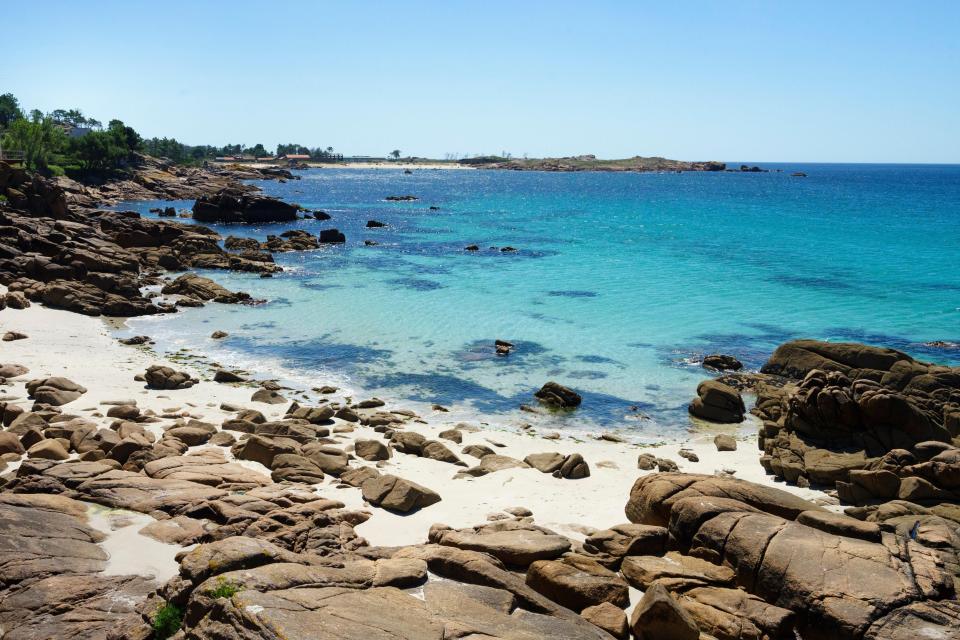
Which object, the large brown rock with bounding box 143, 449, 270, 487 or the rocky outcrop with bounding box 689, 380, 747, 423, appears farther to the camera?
the rocky outcrop with bounding box 689, 380, 747, 423

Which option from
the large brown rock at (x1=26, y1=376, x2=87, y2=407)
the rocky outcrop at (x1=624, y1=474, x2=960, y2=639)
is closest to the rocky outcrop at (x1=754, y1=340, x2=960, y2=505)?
the rocky outcrop at (x1=624, y1=474, x2=960, y2=639)

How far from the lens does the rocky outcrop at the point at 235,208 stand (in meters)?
84.0

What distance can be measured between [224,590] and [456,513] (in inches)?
307

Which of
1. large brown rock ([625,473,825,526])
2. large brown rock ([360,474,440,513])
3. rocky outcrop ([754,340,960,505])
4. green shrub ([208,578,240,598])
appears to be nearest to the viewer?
green shrub ([208,578,240,598])

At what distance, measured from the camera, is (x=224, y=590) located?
8.95m

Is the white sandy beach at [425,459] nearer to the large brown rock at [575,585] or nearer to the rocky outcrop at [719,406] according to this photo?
the rocky outcrop at [719,406]

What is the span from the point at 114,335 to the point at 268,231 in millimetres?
47031

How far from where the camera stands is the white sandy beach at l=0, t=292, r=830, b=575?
15.7m

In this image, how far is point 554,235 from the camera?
81.7m

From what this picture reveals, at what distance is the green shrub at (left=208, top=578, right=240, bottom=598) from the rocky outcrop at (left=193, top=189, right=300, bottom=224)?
8078 centimetres

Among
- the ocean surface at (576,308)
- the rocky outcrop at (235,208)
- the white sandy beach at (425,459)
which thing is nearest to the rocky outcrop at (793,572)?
the white sandy beach at (425,459)

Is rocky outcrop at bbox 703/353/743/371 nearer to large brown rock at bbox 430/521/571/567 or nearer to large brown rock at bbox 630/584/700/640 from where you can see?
large brown rock at bbox 430/521/571/567

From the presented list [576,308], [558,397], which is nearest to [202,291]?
[576,308]

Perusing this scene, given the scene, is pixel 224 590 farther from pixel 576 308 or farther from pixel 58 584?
pixel 576 308
